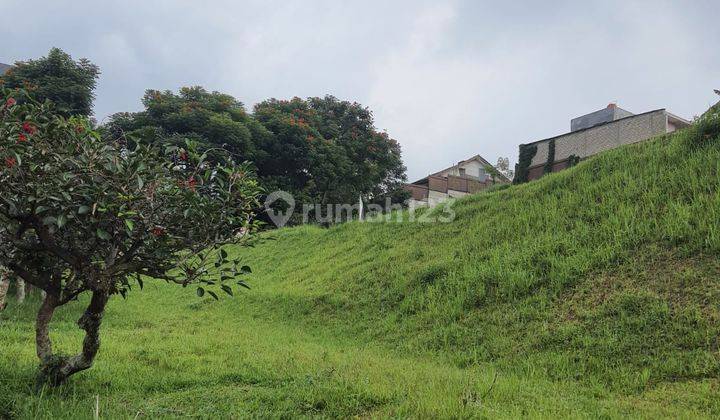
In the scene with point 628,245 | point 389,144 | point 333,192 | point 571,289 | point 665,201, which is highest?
point 389,144

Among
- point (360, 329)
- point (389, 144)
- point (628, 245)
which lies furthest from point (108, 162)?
point (389, 144)

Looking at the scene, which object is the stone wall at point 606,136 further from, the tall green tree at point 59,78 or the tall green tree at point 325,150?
the tall green tree at point 59,78

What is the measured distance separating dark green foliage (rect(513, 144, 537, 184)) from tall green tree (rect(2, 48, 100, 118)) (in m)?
14.4

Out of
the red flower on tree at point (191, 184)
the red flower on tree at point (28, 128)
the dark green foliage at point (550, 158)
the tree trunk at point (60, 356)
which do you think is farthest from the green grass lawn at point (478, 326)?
the dark green foliage at point (550, 158)

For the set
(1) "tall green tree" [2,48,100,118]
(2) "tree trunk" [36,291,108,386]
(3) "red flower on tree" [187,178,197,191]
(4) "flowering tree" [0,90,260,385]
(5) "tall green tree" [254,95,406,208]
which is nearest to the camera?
(4) "flowering tree" [0,90,260,385]

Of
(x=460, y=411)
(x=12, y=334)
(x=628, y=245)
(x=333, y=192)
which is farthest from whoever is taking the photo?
(x=333, y=192)

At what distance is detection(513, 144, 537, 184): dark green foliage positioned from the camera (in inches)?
744

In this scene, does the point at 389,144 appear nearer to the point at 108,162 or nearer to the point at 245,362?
the point at 245,362

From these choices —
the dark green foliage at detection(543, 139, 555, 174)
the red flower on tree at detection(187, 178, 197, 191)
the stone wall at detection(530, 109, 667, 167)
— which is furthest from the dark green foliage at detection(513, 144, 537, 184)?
the red flower on tree at detection(187, 178, 197, 191)

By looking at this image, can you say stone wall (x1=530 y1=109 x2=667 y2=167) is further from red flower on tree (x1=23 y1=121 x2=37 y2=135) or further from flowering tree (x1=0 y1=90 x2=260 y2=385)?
red flower on tree (x1=23 y1=121 x2=37 y2=135)

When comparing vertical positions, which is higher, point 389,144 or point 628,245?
point 389,144

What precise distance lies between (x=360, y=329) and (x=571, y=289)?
8.85ft

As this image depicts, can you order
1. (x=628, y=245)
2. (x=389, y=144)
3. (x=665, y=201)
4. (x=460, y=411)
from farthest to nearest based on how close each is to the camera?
1. (x=389, y=144)
2. (x=665, y=201)
3. (x=628, y=245)
4. (x=460, y=411)

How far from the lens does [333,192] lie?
68.7ft
